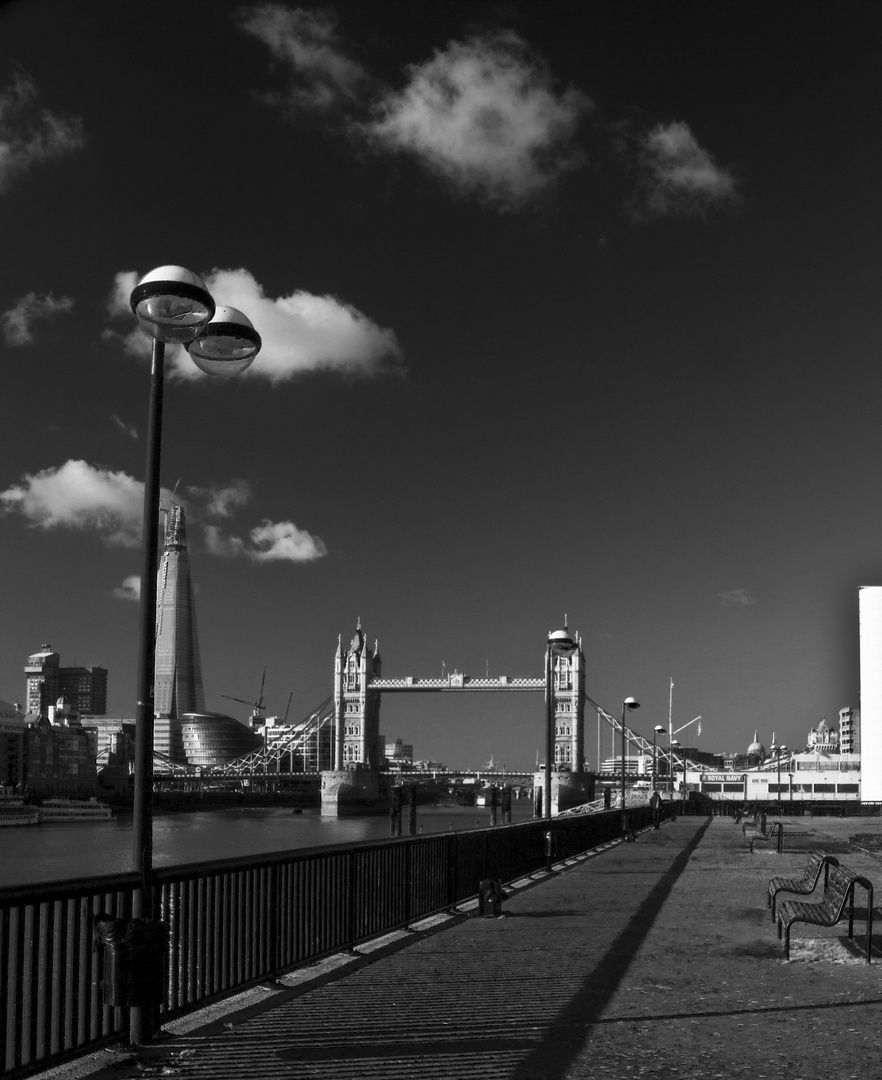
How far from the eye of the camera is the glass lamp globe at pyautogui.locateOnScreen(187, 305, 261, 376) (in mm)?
9258

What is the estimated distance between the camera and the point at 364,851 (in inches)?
476

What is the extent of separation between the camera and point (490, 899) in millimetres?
14219

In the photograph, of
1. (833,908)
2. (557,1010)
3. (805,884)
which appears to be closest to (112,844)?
(805,884)

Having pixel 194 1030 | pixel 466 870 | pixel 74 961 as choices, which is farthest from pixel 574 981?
pixel 466 870

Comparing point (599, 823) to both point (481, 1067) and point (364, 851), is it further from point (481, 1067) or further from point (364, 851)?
point (481, 1067)

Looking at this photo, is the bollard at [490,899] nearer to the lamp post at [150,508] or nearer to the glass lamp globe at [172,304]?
the lamp post at [150,508]

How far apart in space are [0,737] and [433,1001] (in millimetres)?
202623

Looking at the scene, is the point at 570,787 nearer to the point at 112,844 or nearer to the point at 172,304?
the point at 112,844

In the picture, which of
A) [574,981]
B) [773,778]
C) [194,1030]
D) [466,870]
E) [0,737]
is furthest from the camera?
[0,737]

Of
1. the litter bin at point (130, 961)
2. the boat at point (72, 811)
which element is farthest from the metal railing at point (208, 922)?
the boat at point (72, 811)

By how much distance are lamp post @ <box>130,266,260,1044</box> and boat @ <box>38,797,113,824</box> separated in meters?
132

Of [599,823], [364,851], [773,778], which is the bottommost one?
[773,778]

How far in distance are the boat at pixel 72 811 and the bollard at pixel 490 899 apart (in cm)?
12643

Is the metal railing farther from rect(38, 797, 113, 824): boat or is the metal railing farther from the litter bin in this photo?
rect(38, 797, 113, 824): boat
